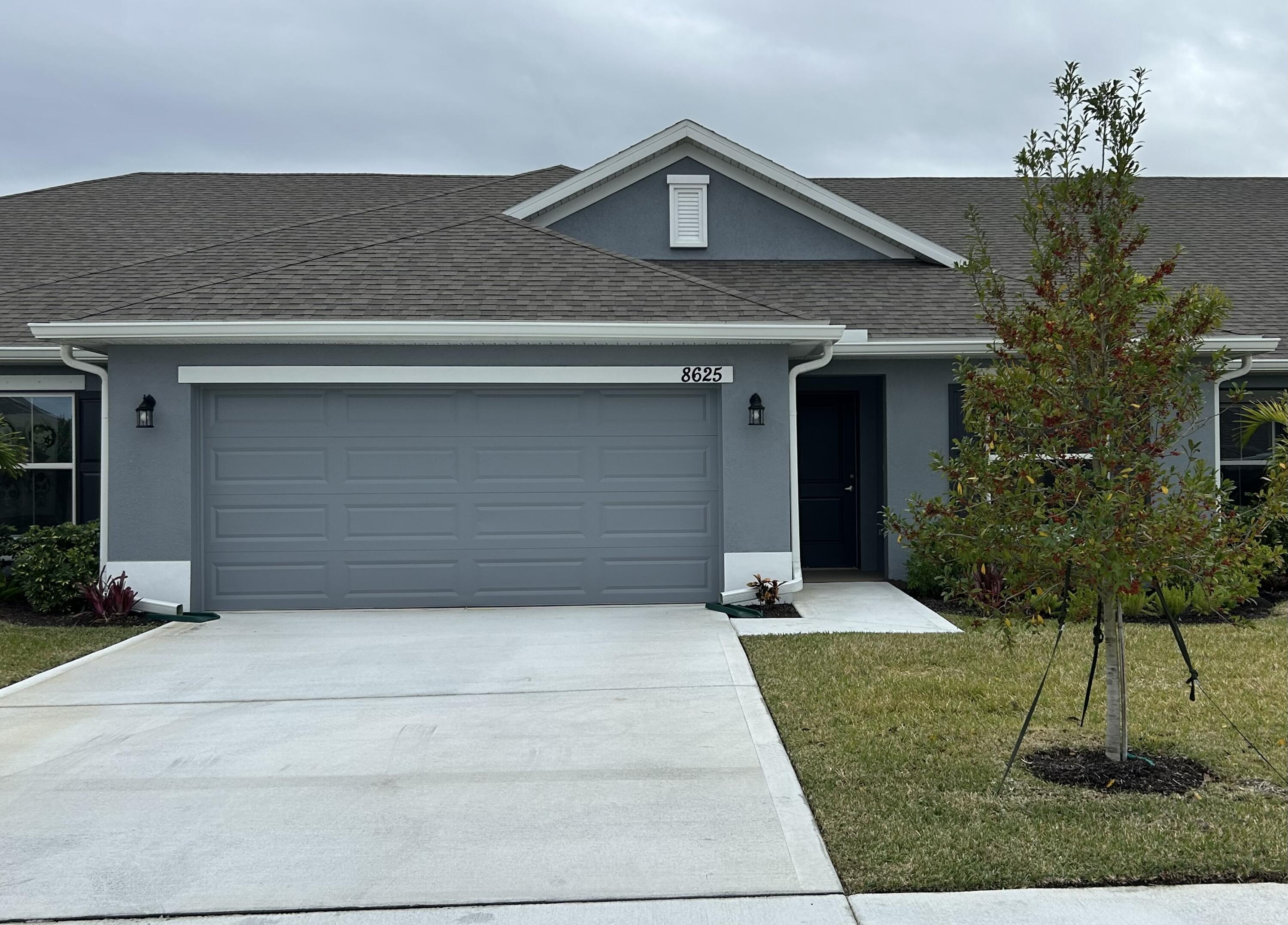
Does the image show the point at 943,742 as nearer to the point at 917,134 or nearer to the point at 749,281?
the point at 749,281

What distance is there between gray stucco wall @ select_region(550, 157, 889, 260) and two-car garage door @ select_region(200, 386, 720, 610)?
366 centimetres

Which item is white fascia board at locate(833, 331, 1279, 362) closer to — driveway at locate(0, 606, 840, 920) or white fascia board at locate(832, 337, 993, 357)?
white fascia board at locate(832, 337, 993, 357)

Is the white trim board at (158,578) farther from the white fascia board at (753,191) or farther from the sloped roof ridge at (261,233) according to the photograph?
the white fascia board at (753,191)

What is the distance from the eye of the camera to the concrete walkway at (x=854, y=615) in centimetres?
954

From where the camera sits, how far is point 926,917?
3.98m

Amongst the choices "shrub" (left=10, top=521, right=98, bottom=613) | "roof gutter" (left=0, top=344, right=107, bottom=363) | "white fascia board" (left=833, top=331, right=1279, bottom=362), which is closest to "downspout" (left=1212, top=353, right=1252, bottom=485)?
"white fascia board" (left=833, top=331, right=1279, bottom=362)

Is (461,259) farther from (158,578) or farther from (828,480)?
(828,480)

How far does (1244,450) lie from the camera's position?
12.9 metres

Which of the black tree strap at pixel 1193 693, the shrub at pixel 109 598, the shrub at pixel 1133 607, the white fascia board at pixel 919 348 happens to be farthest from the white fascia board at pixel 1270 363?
the shrub at pixel 109 598

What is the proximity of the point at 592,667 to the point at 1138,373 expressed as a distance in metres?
4.51

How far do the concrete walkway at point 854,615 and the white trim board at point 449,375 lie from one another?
2.42m

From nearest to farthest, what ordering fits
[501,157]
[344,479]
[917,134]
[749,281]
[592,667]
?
1. [592,667]
2. [344,479]
3. [749,281]
4. [917,134]
5. [501,157]

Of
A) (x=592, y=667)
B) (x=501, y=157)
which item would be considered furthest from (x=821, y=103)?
(x=592, y=667)

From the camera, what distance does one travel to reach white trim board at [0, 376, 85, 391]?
11.9 m
